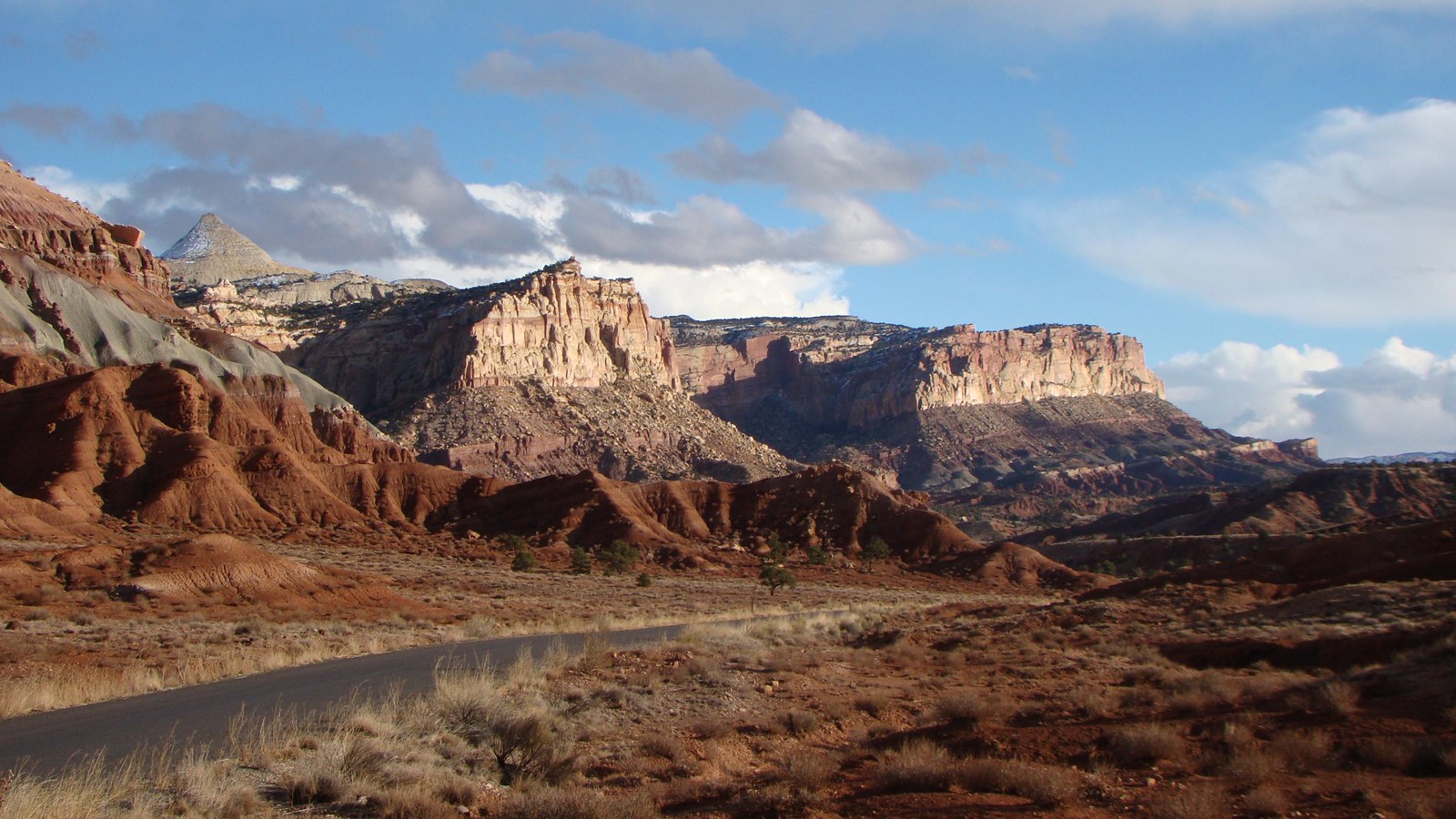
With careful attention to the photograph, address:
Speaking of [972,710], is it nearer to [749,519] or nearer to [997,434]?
[749,519]

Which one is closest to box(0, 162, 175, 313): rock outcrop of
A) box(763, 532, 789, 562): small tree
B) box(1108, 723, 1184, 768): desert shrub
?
box(763, 532, 789, 562): small tree

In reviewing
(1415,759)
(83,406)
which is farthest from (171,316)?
(1415,759)

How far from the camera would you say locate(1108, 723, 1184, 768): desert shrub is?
41.1 feet

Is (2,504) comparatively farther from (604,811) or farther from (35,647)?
(604,811)

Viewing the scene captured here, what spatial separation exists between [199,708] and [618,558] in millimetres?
53002

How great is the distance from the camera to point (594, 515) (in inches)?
3344

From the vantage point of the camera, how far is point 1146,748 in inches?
498

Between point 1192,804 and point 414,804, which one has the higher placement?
point 1192,804


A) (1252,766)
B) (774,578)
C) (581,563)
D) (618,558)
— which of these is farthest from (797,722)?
(618,558)

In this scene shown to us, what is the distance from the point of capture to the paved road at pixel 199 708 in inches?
500

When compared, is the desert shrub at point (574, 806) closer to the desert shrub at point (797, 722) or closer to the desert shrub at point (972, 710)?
the desert shrub at point (797, 722)

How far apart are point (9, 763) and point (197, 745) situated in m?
1.72

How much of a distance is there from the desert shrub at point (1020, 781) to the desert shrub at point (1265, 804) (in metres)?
1.50

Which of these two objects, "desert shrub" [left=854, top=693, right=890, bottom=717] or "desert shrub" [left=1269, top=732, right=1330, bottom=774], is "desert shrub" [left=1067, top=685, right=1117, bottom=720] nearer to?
"desert shrub" [left=854, top=693, right=890, bottom=717]
